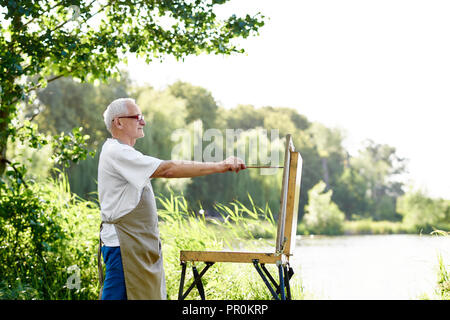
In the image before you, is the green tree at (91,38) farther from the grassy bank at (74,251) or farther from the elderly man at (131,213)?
the elderly man at (131,213)

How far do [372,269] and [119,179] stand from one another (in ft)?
45.6

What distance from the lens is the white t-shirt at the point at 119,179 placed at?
2262 mm

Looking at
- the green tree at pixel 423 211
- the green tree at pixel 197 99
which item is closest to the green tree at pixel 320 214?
the green tree at pixel 423 211

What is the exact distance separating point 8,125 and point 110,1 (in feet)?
4.37

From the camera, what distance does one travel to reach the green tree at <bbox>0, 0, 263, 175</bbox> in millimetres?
4191

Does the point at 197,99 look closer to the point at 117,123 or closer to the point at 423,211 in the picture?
the point at 423,211

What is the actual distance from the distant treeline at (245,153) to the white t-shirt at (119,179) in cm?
703

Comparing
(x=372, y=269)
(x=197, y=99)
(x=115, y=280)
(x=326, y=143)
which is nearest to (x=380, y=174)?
(x=326, y=143)

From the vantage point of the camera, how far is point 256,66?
94.7ft

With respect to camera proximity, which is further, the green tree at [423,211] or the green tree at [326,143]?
the green tree at [326,143]

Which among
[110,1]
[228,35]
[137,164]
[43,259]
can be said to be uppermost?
[110,1]
